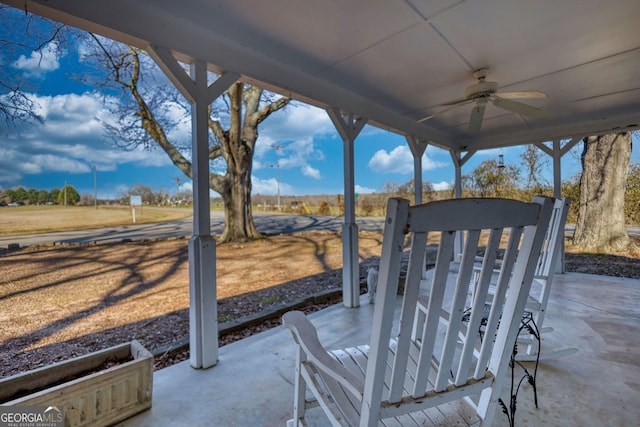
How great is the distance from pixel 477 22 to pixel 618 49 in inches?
51.5

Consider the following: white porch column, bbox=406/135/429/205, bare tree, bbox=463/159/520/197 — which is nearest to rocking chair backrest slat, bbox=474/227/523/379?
white porch column, bbox=406/135/429/205

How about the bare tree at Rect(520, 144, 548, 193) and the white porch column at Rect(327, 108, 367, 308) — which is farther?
the bare tree at Rect(520, 144, 548, 193)

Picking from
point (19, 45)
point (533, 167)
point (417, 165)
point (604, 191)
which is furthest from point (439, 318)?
point (533, 167)

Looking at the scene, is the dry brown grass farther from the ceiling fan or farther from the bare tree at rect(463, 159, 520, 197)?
the bare tree at rect(463, 159, 520, 197)

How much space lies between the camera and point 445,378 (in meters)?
0.84

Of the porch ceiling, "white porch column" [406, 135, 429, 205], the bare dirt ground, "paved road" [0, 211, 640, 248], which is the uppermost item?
the porch ceiling

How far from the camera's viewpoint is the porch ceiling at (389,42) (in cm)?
169

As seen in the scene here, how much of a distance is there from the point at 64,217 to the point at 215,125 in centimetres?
336

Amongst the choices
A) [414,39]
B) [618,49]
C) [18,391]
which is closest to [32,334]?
[18,391]

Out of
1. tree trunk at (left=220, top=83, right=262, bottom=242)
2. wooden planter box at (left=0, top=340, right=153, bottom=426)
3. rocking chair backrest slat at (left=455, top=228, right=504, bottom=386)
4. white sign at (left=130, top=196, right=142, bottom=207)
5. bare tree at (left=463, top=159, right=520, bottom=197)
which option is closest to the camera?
rocking chair backrest slat at (left=455, top=228, right=504, bottom=386)

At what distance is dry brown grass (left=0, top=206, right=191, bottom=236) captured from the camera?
435 cm

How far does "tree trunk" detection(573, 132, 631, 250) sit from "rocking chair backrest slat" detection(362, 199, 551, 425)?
681 cm

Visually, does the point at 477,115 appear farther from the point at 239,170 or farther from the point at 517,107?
the point at 239,170

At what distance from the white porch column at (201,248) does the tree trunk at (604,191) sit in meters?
7.11
